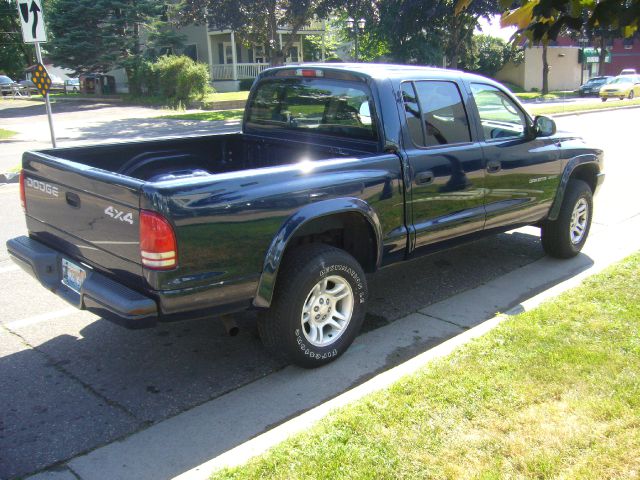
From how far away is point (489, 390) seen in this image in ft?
11.8

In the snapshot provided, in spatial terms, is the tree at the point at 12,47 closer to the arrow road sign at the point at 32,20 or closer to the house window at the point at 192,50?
the house window at the point at 192,50

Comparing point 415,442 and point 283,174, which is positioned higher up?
point 283,174

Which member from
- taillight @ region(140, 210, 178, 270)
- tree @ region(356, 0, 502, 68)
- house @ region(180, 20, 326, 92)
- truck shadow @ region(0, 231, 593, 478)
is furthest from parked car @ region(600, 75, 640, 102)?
taillight @ region(140, 210, 178, 270)

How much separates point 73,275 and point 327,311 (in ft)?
5.31

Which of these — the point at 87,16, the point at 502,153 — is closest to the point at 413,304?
the point at 502,153

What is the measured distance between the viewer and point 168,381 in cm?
406

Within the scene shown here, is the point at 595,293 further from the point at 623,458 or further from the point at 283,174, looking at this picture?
the point at 283,174

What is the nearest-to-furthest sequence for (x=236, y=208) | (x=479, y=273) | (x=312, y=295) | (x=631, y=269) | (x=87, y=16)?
1. (x=236, y=208)
2. (x=312, y=295)
3. (x=631, y=269)
4. (x=479, y=273)
5. (x=87, y=16)

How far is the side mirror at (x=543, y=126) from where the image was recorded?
572cm

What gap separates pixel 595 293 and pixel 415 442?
2.64 m

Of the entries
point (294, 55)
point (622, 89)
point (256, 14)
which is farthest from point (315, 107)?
point (294, 55)

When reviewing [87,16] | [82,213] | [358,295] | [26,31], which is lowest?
[358,295]

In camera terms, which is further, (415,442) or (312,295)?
(312,295)

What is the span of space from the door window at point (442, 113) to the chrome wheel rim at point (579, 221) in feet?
5.95
